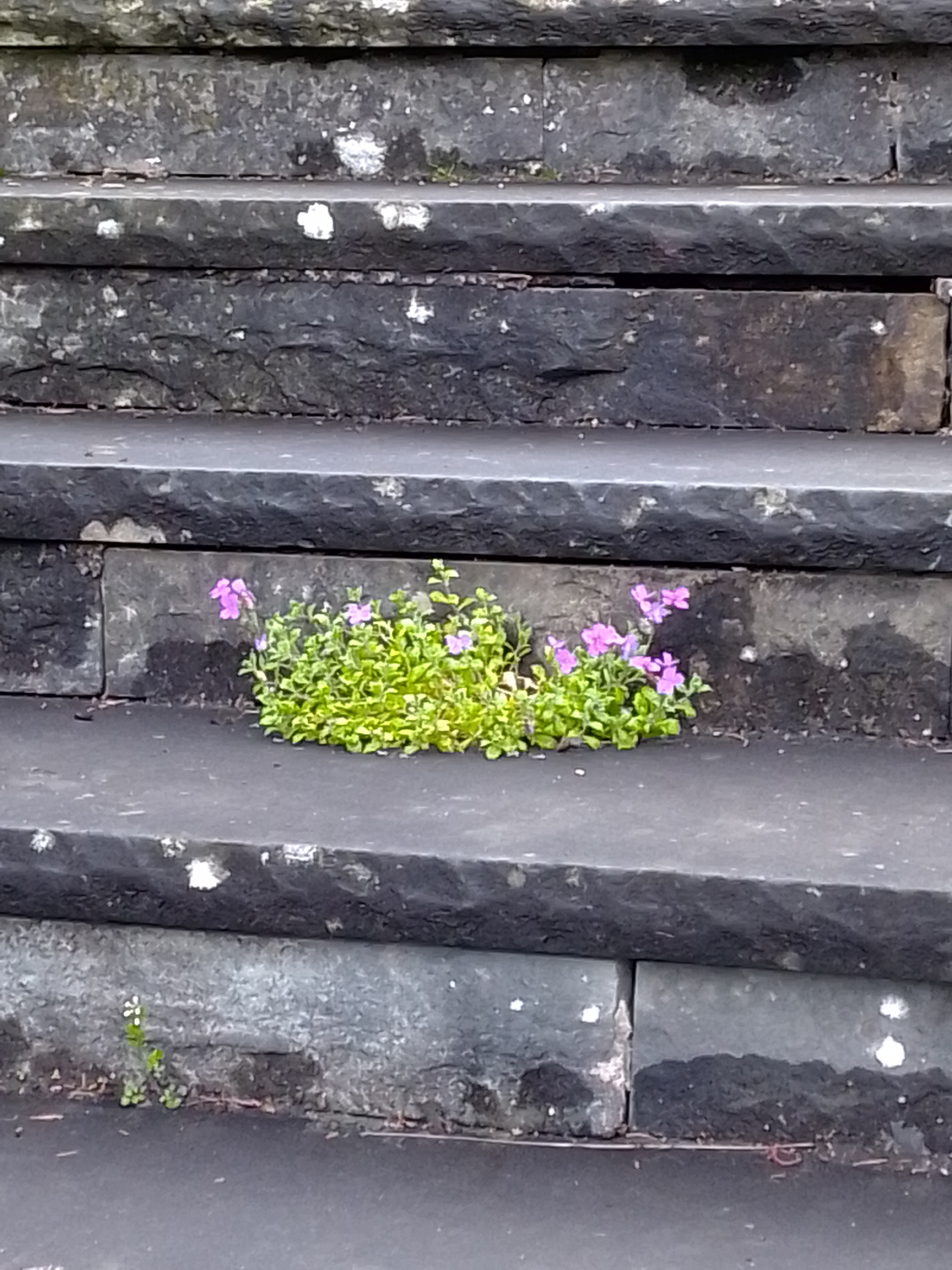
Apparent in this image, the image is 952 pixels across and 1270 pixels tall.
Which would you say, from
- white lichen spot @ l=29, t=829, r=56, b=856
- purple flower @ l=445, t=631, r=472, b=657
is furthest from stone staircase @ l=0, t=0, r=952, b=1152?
purple flower @ l=445, t=631, r=472, b=657

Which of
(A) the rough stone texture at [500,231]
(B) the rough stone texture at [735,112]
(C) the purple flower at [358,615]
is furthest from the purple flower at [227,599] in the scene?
(B) the rough stone texture at [735,112]

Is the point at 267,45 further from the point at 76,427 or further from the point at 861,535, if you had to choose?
the point at 861,535

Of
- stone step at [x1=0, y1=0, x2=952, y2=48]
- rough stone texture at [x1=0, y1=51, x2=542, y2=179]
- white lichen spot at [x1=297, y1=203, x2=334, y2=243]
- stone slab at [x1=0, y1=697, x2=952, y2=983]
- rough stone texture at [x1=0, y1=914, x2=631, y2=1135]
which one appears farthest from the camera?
rough stone texture at [x1=0, y1=51, x2=542, y2=179]

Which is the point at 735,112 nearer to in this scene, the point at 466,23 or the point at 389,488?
the point at 466,23

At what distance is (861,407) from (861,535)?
0.44m

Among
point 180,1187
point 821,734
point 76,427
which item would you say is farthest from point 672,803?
point 76,427

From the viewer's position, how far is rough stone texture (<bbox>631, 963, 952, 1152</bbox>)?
1.55 metres

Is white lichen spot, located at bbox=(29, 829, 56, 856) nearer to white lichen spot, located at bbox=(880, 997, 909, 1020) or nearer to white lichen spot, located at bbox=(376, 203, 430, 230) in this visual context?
white lichen spot, located at bbox=(880, 997, 909, 1020)

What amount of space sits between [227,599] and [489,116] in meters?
1.18

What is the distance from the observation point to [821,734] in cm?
190

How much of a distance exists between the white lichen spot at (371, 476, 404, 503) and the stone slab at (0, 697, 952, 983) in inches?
13.2

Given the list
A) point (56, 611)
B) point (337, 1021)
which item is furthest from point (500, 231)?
point (337, 1021)

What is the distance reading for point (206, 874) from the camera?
5.22 ft

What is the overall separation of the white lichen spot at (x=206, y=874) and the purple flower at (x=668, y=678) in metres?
0.60
